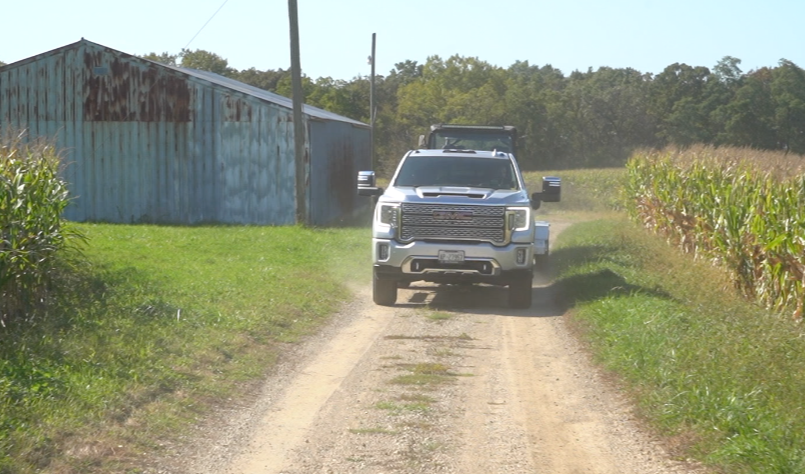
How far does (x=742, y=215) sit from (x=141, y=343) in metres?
8.57

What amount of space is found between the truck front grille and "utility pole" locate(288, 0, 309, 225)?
10241 mm

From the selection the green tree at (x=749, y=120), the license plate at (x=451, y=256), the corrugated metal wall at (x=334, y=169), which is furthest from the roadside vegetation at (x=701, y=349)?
the green tree at (x=749, y=120)

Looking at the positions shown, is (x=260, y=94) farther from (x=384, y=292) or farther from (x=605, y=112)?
(x=605, y=112)

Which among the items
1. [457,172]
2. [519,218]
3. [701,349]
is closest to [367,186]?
[457,172]

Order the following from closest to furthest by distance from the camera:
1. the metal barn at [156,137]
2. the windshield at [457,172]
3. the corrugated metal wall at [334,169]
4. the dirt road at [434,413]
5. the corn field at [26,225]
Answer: the dirt road at [434,413]
the corn field at [26,225]
the windshield at [457,172]
the metal barn at [156,137]
the corrugated metal wall at [334,169]

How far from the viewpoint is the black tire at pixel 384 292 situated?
1255 centimetres

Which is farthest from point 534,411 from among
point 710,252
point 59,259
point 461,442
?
point 710,252

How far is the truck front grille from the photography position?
12.1 m

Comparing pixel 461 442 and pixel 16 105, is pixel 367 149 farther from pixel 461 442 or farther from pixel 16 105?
pixel 461 442

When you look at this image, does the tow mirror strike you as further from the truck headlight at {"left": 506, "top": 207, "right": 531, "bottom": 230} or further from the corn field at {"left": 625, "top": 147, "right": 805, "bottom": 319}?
the corn field at {"left": 625, "top": 147, "right": 805, "bottom": 319}

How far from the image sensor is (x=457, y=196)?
484 inches

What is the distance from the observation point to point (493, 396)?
26.0 ft

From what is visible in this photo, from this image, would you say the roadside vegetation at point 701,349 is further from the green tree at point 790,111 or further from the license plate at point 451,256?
the green tree at point 790,111

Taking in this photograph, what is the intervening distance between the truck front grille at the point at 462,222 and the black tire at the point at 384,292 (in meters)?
0.82
